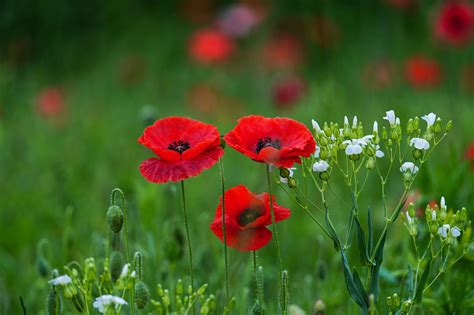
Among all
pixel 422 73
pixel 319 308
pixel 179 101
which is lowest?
pixel 179 101

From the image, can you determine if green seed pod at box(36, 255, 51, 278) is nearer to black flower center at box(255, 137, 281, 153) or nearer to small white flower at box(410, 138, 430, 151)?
black flower center at box(255, 137, 281, 153)

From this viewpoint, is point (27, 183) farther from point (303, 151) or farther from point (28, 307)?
point (303, 151)

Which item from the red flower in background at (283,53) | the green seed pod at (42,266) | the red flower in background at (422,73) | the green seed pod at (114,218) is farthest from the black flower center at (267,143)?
the red flower in background at (283,53)

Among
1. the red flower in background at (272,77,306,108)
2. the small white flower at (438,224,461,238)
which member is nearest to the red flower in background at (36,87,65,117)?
the red flower in background at (272,77,306,108)

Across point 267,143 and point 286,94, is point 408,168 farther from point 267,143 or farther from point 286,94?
point 286,94

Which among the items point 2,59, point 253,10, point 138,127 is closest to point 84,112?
point 138,127

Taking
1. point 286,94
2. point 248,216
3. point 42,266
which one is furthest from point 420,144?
point 286,94

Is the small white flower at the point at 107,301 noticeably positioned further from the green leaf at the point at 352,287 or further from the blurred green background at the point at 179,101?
the blurred green background at the point at 179,101
